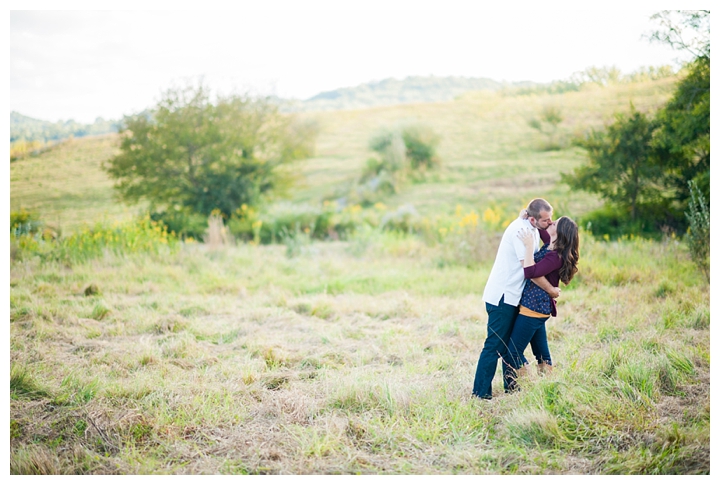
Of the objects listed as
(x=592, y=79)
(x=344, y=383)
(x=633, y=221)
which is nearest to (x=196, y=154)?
(x=633, y=221)

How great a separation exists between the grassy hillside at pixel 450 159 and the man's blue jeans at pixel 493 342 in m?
7.58

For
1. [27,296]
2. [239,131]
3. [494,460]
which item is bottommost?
[494,460]

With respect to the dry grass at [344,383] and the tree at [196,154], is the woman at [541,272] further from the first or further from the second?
the tree at [196,154]

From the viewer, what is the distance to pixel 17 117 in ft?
30.1

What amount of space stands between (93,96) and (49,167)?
7.88ft

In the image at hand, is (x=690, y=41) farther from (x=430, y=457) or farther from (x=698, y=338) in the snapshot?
(x=430, y=457)

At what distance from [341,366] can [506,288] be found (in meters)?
1.55

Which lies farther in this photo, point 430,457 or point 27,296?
point 27,296

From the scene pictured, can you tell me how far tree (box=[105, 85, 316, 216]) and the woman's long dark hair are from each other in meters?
10.5

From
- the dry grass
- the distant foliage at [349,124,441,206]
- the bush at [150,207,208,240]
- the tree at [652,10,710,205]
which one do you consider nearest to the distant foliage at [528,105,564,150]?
the distant foliage at [349,124,441,206]

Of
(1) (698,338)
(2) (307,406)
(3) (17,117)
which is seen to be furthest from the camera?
Result: (3) (17,117)

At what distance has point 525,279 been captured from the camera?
326 centimetres

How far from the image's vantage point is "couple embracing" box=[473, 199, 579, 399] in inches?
124

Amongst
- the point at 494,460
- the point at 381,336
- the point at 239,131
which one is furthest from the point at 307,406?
the point at 239,131
